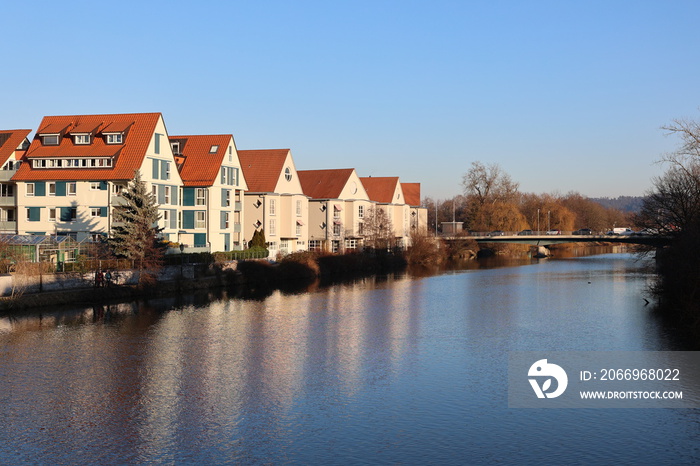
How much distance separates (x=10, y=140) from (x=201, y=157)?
43.0 ft

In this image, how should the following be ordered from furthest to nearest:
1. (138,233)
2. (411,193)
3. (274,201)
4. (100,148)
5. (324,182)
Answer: (411,193)
(324,182)
(274,201)
(100,148)
(138,233)

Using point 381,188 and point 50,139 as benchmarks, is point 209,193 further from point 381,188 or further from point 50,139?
point 381,188

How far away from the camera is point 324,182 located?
77.5 metres

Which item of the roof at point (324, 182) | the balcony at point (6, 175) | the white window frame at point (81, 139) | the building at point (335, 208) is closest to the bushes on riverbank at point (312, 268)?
the building at point (335, 208)

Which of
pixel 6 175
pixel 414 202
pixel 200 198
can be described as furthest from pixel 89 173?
pixel 414 202

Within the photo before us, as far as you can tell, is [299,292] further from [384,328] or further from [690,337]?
[690,337]

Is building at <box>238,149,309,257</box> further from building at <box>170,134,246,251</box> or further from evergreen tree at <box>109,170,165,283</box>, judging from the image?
evergreen tree at <box>109,170,165,283</box>

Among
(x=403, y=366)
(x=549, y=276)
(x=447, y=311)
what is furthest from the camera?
(x=549, y=276)

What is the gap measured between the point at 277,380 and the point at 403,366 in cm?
419

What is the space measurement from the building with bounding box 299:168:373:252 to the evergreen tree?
104 ft

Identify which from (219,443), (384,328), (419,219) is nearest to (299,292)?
(384,328)

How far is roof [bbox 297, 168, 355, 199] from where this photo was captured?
75850mm

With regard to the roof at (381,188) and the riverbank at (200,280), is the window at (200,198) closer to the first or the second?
the riverbank at (200,280)

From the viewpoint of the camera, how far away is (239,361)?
2316 cm
